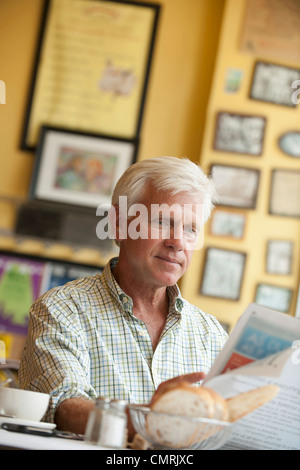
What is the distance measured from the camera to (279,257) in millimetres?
3445

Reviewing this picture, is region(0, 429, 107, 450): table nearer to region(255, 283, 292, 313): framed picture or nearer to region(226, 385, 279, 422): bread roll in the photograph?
region(226, 385, 279, 422): bread roll

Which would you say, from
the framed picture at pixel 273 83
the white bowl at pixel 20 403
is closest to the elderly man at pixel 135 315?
the white bowl at pixel 20 403

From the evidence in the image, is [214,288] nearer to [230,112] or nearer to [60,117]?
[230,112]

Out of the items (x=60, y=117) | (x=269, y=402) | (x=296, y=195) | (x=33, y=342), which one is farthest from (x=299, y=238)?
(x=269, y=402)

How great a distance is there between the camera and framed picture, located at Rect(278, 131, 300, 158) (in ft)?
11.5

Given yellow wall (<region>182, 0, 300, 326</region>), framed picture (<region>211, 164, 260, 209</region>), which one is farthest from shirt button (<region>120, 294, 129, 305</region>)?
framed picture (<region>211, 164, 260, 209</region>)

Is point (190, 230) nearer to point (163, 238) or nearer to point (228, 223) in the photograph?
point (163, 238)

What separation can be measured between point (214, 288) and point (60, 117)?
1.28 m

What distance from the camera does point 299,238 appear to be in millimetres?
3447

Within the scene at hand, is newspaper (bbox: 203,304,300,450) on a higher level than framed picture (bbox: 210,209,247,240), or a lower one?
lower

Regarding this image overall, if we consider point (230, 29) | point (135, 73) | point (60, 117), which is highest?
point (230, 29)

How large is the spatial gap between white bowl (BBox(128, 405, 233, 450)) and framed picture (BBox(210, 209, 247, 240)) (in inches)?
98.5

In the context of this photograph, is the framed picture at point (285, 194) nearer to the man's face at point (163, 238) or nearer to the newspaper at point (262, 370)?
the man's face at point (163, 238)
